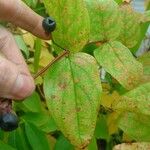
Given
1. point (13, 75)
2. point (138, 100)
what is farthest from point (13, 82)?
point (138, 100)

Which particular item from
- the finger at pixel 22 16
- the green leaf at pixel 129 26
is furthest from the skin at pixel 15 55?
the green leaf at pixel 129 26

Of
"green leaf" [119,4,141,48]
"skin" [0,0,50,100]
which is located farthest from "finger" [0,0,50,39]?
"green leaf" [119,4,141,48]

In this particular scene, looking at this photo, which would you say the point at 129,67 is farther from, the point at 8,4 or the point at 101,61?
the point at 8,4

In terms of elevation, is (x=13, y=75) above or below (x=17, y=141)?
above

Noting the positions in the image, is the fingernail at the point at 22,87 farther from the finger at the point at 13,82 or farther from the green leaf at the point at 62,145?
the green leaf at the point at 62,145

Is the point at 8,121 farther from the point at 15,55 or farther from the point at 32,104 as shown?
the point at 32,104

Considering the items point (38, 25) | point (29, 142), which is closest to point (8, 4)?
point (38, 25)
